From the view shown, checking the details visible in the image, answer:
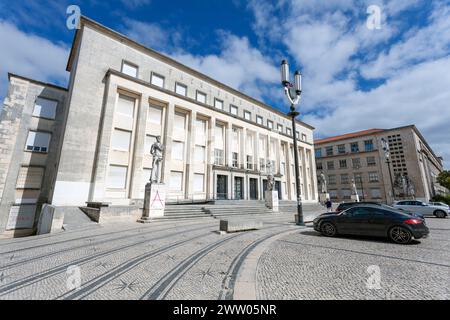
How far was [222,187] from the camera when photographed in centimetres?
2509

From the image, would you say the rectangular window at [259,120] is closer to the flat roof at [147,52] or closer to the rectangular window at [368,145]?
the flat roof at [147,52]

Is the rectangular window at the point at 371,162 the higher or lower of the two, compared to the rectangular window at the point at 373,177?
higher

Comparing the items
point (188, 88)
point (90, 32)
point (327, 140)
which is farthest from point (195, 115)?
point (327, 140)

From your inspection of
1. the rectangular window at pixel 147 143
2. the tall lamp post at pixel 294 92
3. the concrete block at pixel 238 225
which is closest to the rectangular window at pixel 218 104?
the rectangular window at pixel 147 143

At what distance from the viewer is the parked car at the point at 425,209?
1646 cm

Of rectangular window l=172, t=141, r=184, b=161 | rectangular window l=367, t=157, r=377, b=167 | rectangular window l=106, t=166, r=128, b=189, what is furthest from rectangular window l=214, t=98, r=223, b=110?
rectangular window l=367, t=157, r=377, b=167

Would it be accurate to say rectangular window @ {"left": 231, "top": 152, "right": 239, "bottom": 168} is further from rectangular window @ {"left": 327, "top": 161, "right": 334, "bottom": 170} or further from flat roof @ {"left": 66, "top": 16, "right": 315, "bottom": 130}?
rectangular window @ {"left": 327, "top": 161, "right": 334, "bottom": 170}

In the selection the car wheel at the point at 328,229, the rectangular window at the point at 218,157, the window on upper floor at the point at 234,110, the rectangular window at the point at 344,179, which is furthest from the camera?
the rectangular window at the point at 344,179

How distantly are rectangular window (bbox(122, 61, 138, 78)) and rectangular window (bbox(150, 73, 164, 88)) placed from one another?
1.72 metres

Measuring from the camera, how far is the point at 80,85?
55.6 ft

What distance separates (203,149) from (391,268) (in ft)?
70.6

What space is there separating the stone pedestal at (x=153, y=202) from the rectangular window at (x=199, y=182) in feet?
32.0

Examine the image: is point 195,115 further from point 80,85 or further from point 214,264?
point 214,264

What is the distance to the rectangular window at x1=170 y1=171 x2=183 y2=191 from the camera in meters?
21.0
